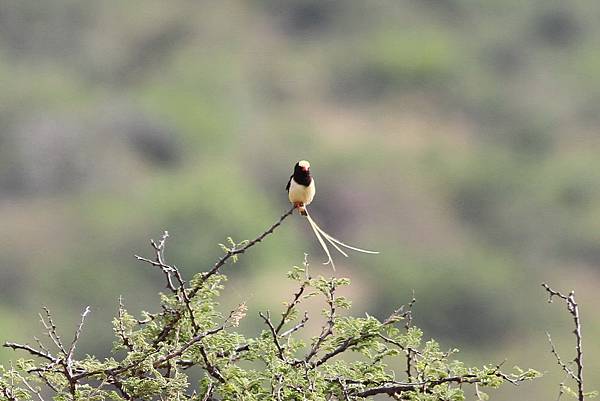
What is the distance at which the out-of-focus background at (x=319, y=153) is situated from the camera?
106 ft

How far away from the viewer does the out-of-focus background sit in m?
32.2

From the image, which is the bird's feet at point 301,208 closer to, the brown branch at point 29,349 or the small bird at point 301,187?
the small bird at point 301,187

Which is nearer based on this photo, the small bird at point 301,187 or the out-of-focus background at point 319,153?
the small bird at point 301,187

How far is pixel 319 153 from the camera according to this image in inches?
1572

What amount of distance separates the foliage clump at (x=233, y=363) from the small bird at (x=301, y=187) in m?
0.33

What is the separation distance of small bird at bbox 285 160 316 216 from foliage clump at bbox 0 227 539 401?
0.33 m

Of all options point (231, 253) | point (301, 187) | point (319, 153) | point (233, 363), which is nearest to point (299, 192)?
point (301, 187)

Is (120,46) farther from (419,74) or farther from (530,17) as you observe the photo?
(530,17)

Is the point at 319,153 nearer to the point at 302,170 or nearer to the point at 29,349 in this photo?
the point at 302,170

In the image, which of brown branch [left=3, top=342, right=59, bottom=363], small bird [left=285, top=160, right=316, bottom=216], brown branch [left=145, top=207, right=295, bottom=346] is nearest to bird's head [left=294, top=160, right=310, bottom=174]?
small bird [left=285, top=160, right=316, bottom=216]

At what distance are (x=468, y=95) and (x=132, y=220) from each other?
12.3 metres

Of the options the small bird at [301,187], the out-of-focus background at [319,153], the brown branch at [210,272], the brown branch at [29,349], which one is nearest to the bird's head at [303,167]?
the small bird at [301,187]

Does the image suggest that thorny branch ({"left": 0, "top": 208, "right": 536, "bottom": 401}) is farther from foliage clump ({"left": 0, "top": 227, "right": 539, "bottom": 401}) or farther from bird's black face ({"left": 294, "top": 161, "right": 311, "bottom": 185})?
bird's black face ({"left": 294, "top": 161, "right": 311, "bottom": 185})

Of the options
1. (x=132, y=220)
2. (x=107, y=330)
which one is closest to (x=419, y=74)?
(x=132, y=220)
